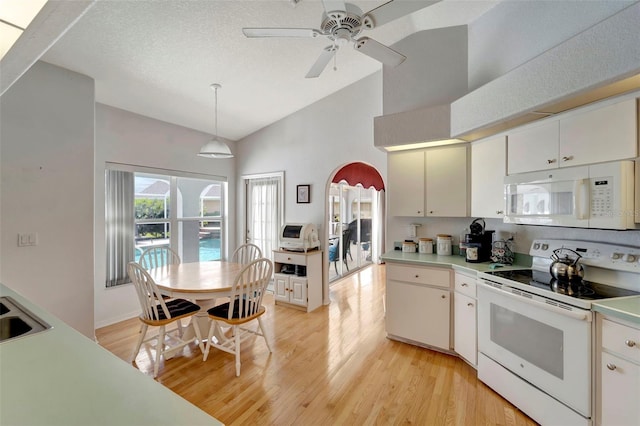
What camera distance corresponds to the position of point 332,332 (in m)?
3.20

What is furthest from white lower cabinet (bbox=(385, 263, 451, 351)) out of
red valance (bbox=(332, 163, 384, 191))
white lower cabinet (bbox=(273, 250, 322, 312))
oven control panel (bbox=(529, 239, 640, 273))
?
red valance (bbox=(332, 163, 384, 191))

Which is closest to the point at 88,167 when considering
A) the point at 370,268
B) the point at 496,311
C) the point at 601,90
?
the point at 496,311

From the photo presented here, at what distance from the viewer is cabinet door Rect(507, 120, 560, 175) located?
2025 mm

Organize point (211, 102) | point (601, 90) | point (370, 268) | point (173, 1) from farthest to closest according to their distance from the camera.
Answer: point (370, 268), point (211, 102), point (173, 1), point (601, 90)

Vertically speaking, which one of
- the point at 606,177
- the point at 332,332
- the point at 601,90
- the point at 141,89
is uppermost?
the point at 141,89

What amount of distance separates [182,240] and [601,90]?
4.74 m

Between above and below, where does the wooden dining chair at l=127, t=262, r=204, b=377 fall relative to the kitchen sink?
below

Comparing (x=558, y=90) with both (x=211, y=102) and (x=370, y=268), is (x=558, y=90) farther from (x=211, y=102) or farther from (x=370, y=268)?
→ (x=370, y=268)

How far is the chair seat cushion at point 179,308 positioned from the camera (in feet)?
8.16

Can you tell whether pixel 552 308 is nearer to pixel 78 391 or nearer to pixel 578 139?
pixel 578 139

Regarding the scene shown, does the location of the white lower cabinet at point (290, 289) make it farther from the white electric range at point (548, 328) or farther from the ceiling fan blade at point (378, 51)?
the ceiling fan blade at point (378, 51)

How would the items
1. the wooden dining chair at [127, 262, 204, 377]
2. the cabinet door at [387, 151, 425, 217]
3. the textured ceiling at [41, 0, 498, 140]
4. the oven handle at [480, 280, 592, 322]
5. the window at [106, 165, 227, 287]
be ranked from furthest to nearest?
the window at [106, 165, 227, 287] < the cabinet door at [387, 151, 425, 217] < the wooden dining chair at [127, 262, 204, 377] < the textured ceiling at [41, 0, 498, 140] < the oven handle at [480, 280, 592, 322]

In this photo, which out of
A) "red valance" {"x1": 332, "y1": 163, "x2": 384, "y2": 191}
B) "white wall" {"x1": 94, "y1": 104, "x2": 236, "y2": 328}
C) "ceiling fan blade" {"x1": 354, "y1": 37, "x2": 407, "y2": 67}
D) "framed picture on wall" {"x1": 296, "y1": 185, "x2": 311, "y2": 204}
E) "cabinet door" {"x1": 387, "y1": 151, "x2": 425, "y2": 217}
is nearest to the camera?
"ceiling fan blade" {"x1": 354, "y1": 37, "x2": 407, "y2": 67}

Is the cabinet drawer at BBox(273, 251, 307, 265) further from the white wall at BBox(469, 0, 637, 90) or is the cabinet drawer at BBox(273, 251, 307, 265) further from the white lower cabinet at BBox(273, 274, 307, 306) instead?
the white wall at BBox(469, 0, 637, 90)
